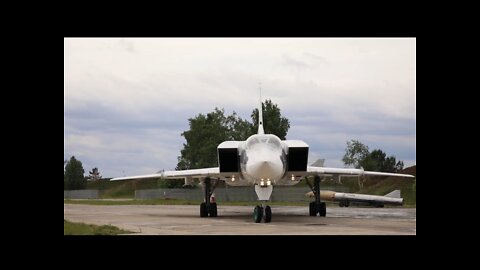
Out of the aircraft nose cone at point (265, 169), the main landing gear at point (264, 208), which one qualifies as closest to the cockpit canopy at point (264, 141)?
the aircraft nose cone at point (265, 169)

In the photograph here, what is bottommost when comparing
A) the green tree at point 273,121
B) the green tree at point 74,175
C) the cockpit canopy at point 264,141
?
the green tree at point 74,175

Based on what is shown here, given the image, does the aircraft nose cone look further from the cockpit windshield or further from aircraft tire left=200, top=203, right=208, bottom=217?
aircraft tire left=200, top=203, right=208, bottom=217

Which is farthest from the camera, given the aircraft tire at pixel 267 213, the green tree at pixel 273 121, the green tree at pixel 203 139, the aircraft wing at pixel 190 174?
the green tree at pixel 203 139

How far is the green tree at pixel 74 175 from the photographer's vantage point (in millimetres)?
85375

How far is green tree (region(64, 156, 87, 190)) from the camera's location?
280 ft

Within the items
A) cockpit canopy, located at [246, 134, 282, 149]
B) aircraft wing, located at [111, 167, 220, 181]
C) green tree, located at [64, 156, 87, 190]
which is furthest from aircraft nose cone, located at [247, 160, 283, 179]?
green tree, located at [64, 156, 87, 190]

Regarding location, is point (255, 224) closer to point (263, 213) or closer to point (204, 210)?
point (263, 213)

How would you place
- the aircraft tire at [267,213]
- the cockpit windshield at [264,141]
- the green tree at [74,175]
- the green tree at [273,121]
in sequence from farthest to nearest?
the green tree at [74,175], the green tree at [273,121], the cockpit windshield at [264,141], the aircraft tire at [267,213]

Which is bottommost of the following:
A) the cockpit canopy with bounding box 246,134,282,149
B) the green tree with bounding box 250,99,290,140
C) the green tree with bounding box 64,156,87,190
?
the green tree with bounding box 64,156,87,190

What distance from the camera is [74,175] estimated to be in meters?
88.8

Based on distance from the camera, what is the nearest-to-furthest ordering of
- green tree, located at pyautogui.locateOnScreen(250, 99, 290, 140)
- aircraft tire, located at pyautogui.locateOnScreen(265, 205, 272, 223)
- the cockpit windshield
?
1. aircraft tire, located at pyautogui.locateOnScreen(265, 205, 272, 223)
2. the cockpit windshield
3. green tree, located at pyautogui.locateOnScreen(250, 99, 290, 140)

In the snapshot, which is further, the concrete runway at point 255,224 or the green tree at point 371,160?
the green tree at point 371,160

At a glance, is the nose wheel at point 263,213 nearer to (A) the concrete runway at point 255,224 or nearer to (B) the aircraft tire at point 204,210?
(A) the concrete runway at point 255,224
